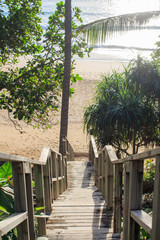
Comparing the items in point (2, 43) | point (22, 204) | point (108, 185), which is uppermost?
point (2, 43)

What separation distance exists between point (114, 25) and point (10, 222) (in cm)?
769

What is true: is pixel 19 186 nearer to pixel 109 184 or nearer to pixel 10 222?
pixel 10 222

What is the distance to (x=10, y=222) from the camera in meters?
1.67

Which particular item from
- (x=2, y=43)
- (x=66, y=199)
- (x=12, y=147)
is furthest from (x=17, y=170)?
(x=12, y=147)

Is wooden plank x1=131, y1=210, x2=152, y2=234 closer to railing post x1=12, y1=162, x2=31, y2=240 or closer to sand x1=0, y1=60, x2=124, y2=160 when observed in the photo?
railing post x1=12, y1=162, x2=31, y2=240

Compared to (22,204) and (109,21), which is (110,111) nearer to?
(109,21)

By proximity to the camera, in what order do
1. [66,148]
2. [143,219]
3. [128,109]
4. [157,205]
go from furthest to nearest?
[66,148], [128,109], [143,219], [157,205]

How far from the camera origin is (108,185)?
3498mm

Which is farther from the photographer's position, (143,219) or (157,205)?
(143,219)

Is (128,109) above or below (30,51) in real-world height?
below

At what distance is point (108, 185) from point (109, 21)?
6.14 meters

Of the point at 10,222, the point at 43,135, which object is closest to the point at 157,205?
the point at 10,222

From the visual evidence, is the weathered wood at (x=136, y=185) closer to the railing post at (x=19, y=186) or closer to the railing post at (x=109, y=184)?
→ the railing post at (x=19, y=186)

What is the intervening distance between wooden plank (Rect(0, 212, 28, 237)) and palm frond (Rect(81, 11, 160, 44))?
693 centimetres
